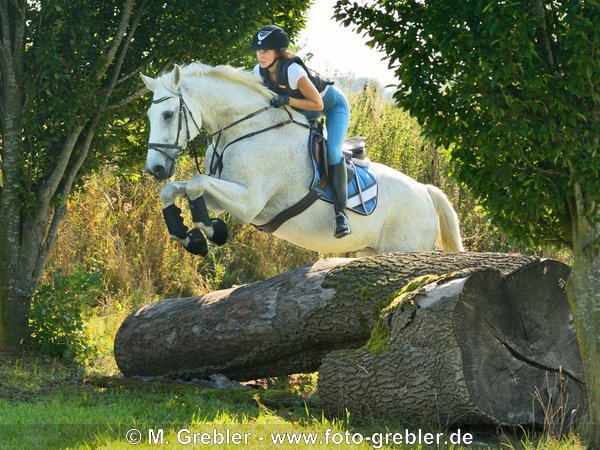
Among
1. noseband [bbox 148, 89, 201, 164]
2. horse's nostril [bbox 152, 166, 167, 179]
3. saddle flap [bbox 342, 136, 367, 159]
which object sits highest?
noseband [bbox 148, 89, 201, 164]

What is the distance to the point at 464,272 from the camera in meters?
6.74

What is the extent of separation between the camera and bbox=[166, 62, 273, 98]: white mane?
28.3 ft

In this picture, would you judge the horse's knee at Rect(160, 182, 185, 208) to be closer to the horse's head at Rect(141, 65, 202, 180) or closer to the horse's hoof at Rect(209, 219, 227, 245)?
the horse's head at Rect(141, 65, 202, 180)

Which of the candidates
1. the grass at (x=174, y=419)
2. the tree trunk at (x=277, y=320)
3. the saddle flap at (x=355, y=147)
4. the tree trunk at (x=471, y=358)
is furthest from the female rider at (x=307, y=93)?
the tree trunk at (x=471, y=358)

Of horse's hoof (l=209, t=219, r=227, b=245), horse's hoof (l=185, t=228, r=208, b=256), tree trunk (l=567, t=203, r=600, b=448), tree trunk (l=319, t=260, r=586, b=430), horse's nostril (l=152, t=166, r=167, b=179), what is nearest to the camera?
tree trunk (l=567, t=203, r=600, b=448)

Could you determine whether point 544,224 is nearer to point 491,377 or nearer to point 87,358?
point 491,377

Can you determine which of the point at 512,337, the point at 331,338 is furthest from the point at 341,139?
the point at 512,337

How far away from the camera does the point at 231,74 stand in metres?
8.67

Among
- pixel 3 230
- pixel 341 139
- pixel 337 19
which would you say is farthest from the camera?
pixel 3 230

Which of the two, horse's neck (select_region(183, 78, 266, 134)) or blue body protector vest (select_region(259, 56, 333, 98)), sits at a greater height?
blue body protector vest (select_region(259, 56, 333, 98))

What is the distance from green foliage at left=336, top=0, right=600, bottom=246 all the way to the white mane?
244cm

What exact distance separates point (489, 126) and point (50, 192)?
5353 millimetres
